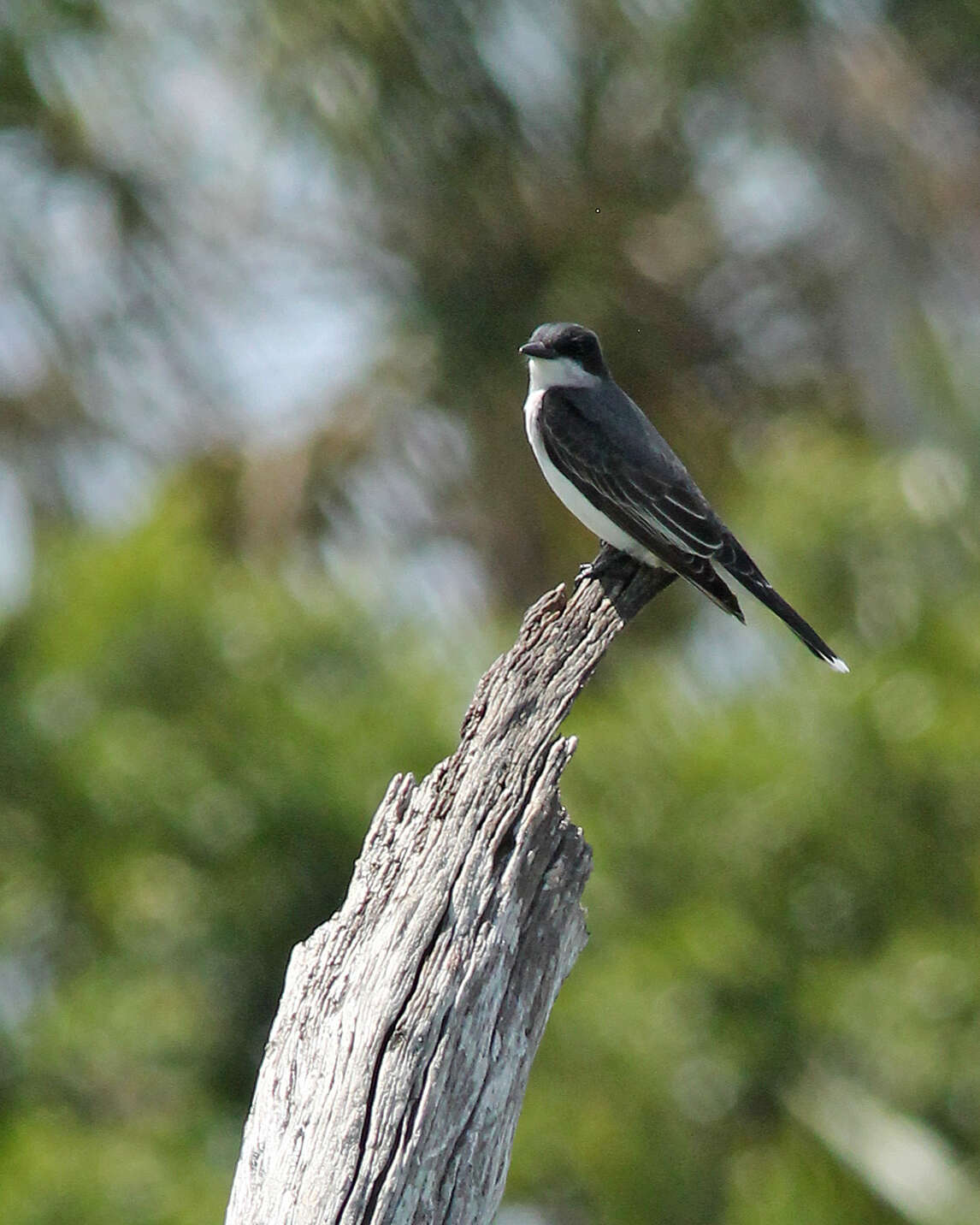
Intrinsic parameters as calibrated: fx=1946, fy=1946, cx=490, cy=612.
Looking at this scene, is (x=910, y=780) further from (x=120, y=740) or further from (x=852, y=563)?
(x=120, y=740)

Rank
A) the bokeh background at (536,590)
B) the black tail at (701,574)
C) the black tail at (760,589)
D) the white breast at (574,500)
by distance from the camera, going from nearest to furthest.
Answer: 1. the black tail at (701,574)
2. the white breast at (574,500)
3. the black tail at (760,589)
4. the bokeh background at (536,590)

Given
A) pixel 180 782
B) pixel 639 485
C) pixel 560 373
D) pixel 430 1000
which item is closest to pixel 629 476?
pixel 639 485

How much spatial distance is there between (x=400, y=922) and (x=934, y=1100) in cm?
819

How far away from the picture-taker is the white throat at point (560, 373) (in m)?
7.15

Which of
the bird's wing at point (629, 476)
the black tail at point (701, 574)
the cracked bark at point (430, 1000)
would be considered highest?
the bird's wing at point (629, 476)

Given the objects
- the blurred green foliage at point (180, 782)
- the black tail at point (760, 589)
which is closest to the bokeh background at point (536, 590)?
the blurred green foliage at point (180, 782)

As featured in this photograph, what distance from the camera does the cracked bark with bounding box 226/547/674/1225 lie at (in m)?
3.68

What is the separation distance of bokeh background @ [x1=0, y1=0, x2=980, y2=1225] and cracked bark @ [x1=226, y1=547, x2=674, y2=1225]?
22.9 ft

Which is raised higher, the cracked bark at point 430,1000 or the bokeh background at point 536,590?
the bokeh background at point 536,590

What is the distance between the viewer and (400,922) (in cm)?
391

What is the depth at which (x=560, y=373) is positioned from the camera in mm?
7176

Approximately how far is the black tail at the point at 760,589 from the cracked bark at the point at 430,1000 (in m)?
2.32

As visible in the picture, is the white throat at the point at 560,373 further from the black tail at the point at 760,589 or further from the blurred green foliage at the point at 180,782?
the blurred green foliage at the point at 180,782

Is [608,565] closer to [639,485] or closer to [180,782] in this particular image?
[639,485]
